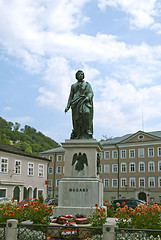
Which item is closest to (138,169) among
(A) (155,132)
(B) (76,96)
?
(A) (155,132)

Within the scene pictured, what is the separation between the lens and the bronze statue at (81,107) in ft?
38.8

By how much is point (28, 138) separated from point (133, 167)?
80.9 metres

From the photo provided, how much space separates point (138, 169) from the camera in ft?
184

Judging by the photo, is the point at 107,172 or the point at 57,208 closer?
the point at 57,208

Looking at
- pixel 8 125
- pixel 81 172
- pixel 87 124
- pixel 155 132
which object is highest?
pixel 8 125

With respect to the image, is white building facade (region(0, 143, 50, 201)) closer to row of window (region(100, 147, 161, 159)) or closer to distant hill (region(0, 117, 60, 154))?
row of window (region(100, 147, 161, 159))

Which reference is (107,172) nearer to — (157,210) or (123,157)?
(123,157)

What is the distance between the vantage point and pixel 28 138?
130m

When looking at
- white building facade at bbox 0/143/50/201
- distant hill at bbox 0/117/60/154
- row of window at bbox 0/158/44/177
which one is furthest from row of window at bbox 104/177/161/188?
distant hill at bbox 0/117/60/154

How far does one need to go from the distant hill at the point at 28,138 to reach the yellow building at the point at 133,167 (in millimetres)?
56683

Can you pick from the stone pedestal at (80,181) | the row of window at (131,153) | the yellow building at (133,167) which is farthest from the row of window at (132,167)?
the stone pedestal at (80,181)

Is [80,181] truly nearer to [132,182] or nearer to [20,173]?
[20,173]

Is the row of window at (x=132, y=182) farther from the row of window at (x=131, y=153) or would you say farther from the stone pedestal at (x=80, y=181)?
the stone pedestal at (x=80, y=181)

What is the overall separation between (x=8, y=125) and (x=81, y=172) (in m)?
142
